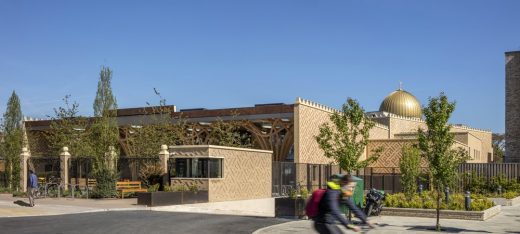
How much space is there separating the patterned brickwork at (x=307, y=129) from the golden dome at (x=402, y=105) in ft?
101

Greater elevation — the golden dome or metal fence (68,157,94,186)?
the golden dome

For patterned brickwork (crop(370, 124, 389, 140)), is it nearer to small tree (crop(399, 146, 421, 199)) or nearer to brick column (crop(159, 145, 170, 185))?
small tree (crop(399, 146, 421, 199))

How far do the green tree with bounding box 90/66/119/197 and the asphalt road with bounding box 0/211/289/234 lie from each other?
9.23 metres

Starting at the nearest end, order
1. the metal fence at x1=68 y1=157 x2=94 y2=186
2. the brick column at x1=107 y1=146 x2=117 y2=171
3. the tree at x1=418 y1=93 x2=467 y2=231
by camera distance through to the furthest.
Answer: the tree at x1=418 y1=93 x2=467 y2=231
the brick column at x1=107 y1=146 x2=117 y2=171
the metal fence at x1=68 y1=157 x2=94 y2=186

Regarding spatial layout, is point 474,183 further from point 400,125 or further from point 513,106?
point 513,106

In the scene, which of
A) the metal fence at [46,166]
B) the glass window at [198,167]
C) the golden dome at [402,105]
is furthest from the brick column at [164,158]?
the golden dome at [402,105]

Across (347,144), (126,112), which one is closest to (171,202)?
(347,144)

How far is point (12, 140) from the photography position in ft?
135

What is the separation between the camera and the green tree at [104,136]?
32.3 m

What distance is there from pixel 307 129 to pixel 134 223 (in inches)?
1144

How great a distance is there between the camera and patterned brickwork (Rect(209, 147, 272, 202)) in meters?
32.6

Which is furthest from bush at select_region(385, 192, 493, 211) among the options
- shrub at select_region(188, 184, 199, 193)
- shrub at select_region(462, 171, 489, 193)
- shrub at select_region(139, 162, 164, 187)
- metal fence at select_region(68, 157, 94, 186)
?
metal fence at select_region(68, 157, 94, 186)

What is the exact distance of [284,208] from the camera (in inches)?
888

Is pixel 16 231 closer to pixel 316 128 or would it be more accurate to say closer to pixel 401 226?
pixel 401 226
